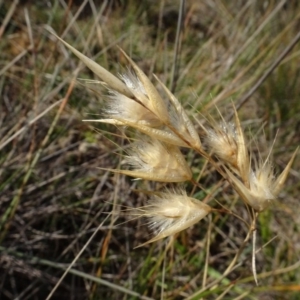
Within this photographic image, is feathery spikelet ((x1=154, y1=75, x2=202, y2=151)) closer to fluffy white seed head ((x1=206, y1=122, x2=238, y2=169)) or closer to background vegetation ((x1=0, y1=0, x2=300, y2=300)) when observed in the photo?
fluffy white seed head ((x1=206, y1=122, x2=238, y2=169))

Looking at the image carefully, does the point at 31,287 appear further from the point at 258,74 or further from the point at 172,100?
the point at 258,74

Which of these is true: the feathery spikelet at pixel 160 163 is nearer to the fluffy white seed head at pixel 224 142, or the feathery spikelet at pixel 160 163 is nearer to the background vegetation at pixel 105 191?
the fluffy white seed head at pixel 224 142

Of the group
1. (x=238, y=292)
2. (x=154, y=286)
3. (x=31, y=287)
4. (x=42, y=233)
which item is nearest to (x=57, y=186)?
(x=42, y=233)

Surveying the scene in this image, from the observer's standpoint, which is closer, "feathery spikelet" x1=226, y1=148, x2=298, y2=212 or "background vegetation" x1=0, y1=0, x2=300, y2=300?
"feathery spikelet" x1=226, y1=148, x2=298, y2=212

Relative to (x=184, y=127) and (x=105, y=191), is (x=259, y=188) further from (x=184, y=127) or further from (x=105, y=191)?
(x=105, y=191)

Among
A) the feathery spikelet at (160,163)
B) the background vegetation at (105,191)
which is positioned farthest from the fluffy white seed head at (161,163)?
the background vegetation at (105,191)

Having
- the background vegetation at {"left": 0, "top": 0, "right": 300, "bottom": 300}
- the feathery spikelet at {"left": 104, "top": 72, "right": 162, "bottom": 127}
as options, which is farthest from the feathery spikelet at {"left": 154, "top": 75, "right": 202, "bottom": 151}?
the background vegetation at {"left": 0, "top": 0, "right": 300, "bottom": 300}

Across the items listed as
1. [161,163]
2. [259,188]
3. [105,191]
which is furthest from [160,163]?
[105,191]
